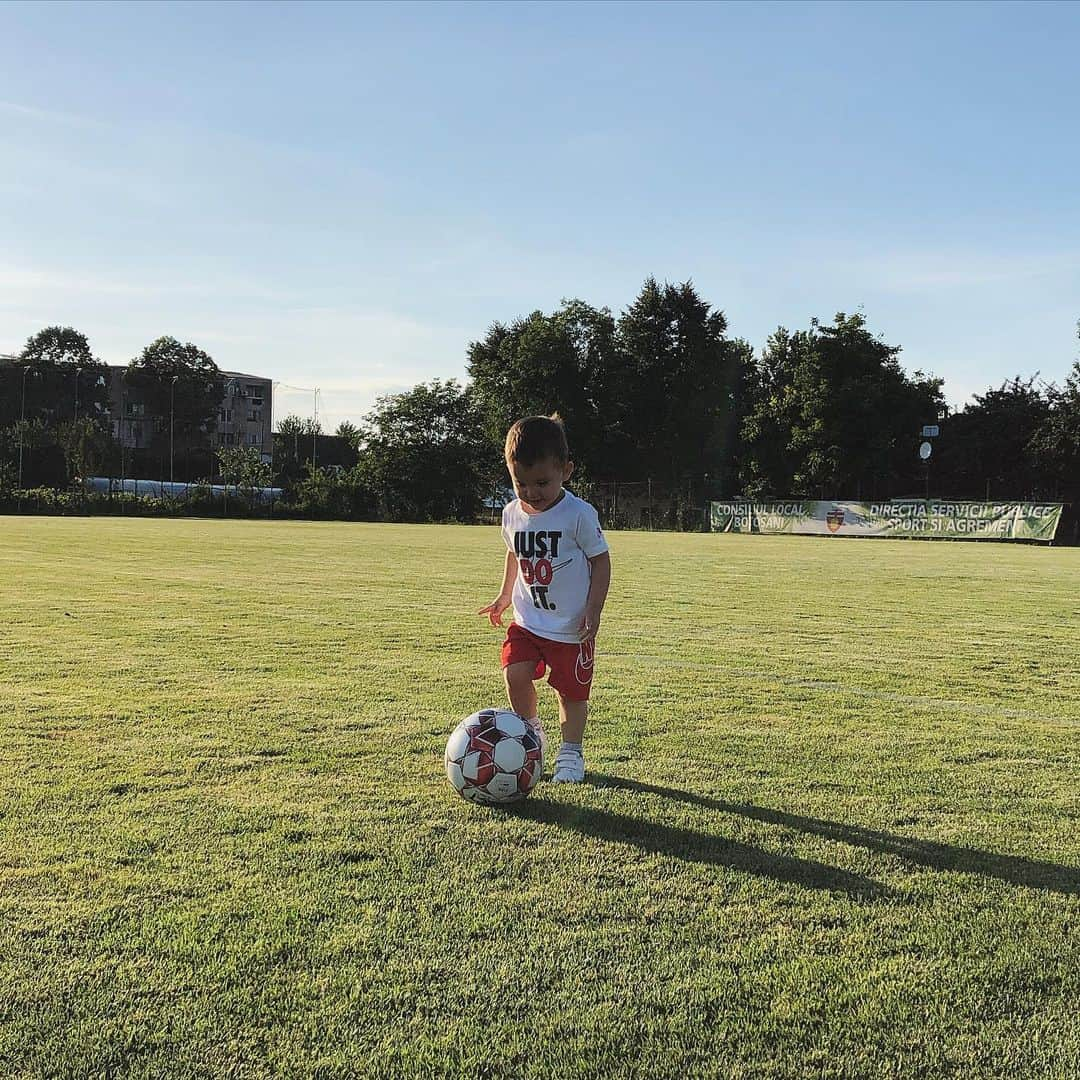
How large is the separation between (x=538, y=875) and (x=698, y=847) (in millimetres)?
629

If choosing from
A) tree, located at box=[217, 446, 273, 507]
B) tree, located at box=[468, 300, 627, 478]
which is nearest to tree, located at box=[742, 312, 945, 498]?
tree, located at box=[468, 300, 627, 478]

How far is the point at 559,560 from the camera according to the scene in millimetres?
4469

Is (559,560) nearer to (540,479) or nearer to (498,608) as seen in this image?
(540,479)

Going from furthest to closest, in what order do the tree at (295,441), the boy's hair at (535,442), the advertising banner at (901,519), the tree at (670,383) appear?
the tree at (295,441)
the tree at (670,383)
the advertising banner at (901,519)
the boy's hair at (535,442)

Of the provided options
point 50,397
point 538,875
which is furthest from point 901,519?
point 50,397

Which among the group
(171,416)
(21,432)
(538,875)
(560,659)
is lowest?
(538,875)

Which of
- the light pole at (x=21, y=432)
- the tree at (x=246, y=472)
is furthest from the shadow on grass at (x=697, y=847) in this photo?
the light pole at (x=21, y=432)

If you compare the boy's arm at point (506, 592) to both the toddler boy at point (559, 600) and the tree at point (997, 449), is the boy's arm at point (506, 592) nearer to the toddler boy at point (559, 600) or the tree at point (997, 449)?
the toddler boy at point (559, 600)

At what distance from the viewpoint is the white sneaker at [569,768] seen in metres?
4.28

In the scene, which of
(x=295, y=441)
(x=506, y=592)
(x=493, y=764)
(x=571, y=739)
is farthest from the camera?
(x=295, y=441)

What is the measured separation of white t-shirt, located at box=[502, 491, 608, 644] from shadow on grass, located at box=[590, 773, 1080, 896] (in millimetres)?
927

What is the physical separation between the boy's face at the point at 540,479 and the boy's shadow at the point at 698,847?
1287 millimetres

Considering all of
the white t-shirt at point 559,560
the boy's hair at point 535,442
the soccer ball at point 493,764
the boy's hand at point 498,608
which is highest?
the boy's hair at point 535,442

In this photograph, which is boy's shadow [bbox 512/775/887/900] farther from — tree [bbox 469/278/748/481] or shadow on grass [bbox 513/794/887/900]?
tree [bbox 469/278/748/481]
